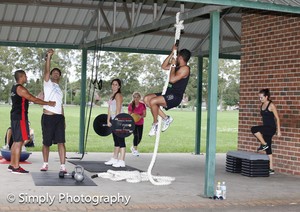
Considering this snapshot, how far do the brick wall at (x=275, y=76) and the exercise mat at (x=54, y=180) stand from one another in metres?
4.24

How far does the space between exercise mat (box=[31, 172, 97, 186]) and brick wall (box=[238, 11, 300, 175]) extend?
424cm

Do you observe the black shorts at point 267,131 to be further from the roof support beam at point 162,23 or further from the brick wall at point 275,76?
the roof support beam at point 162,23

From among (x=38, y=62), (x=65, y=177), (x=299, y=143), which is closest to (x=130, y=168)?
(x=65, y=177)

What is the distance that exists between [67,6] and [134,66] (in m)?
45.3

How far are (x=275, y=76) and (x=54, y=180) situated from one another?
17.3 feet

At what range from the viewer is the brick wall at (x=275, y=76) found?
11.4 meters

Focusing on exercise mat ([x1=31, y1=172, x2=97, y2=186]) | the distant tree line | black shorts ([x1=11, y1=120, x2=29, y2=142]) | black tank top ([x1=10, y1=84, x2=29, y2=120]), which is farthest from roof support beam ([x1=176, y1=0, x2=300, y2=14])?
the distant tree line

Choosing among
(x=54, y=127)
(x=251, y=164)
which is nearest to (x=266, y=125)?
(x=251, y=164)

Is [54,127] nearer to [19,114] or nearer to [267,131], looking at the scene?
[19,114]

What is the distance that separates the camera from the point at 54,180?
9.42m

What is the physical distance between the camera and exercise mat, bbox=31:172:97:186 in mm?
9031

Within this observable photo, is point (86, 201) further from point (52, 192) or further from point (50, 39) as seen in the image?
point (50, 39)

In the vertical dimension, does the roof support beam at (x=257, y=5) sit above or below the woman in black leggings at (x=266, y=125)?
above

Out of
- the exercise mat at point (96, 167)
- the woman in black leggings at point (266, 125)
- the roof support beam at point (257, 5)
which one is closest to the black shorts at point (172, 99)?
the roof support beam at point (257, 5)
